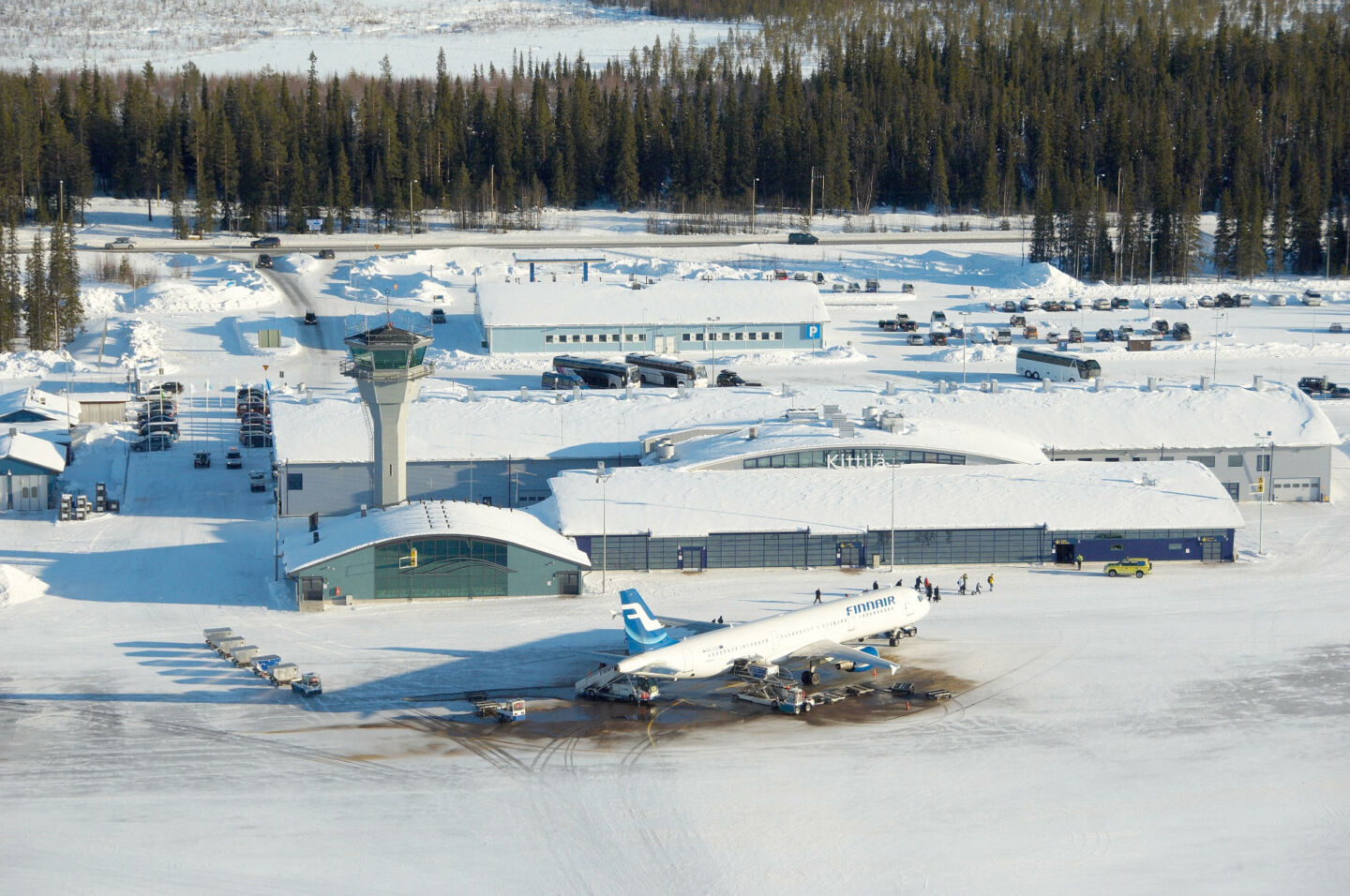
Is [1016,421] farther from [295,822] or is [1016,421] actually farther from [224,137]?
[224,137]

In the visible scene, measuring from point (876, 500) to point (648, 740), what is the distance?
25.9m

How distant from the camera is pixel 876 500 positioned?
77188 mm

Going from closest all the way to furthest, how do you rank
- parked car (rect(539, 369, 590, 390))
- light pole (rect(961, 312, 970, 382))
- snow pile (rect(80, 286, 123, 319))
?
parked car (rect(539, 369, 590, 390)), light pole (rect(961, 312, 970, 382)), snow pile (rect(80, 286, 123, 319))

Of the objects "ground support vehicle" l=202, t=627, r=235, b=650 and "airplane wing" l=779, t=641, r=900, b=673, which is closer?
"airplane wing" l=779, t=641, r=900, b=673

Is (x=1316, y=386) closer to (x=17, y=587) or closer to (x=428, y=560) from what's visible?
(x=428, y=560)

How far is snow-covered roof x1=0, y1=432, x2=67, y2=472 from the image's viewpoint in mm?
84812

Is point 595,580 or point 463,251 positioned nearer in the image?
point 595,580

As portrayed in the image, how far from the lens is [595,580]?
7350 cm

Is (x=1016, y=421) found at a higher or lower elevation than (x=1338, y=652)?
higher

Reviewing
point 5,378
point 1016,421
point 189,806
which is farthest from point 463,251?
point 189,806

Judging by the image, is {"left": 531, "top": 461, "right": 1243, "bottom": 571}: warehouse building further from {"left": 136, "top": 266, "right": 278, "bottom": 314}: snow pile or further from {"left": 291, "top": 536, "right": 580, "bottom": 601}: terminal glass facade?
{"left": 136, "top": 266, "right": 278, "bottom": 314}: snow pile

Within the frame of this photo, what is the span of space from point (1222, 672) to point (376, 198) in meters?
133

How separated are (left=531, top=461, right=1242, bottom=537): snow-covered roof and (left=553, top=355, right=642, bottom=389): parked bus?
1263 inches

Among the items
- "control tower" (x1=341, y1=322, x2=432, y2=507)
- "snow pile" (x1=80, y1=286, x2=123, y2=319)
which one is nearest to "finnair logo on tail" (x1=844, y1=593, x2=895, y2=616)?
"control tower" (x1=341, y1=322, x2=432, y2=507)
